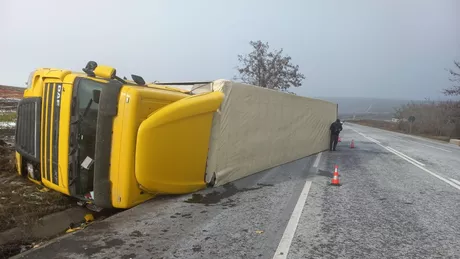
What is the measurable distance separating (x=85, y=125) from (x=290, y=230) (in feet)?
10.7

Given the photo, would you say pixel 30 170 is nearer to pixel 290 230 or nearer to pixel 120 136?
pixel 120 136

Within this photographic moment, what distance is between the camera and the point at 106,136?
516cm

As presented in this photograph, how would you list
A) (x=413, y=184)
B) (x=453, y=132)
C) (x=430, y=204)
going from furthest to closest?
(x=453, y=132), (x=413, y=184), (x=430, y=204)

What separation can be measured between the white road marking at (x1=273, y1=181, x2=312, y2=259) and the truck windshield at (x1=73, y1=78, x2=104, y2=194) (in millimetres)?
2934

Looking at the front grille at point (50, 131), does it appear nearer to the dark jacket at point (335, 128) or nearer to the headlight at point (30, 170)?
the headlight at point (30, 170)

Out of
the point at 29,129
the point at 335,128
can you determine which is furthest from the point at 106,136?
the point at 335,128

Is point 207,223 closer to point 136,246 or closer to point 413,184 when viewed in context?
point 136,246

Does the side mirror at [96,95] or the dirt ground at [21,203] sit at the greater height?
the side mirror at [96,95]

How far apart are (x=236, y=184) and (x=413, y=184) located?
13.1ft

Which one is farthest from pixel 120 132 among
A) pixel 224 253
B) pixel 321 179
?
pixel 321 179

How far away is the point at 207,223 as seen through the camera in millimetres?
4855

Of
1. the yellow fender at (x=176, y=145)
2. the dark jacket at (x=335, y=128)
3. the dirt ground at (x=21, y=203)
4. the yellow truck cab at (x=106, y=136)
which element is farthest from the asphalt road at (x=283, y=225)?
the dark jacket at (x=335, y=128)

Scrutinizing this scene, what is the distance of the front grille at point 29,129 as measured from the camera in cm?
589

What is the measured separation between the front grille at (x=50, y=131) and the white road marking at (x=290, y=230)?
359cm
